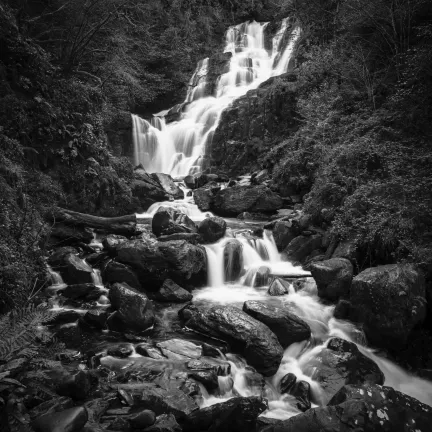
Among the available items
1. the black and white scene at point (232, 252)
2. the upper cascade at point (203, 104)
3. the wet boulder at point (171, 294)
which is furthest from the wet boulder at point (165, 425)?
the upper cascade at point (203, 104)

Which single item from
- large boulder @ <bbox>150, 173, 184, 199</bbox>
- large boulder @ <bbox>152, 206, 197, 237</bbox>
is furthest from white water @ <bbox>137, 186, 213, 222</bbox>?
large boulder @ <bbox>152, 206, 197, 237</bbox>

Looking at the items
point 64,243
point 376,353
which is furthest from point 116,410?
point 64,243

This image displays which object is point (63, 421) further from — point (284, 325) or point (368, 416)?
point (284, 325)

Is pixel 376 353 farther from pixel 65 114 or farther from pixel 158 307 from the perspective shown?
pixel 65 114

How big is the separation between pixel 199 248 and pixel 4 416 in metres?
6.09

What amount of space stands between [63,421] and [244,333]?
3.28 meters

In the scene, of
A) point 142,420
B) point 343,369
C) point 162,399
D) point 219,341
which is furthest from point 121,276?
point 343,369

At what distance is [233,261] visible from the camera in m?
9.60

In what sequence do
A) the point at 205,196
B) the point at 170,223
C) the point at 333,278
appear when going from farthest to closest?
the point at 205,196, the point at 170,223, the point at 333,278

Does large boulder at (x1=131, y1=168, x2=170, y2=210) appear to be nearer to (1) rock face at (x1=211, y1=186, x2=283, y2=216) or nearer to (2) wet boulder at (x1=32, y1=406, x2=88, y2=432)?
(1) rock face at (x1=211, y1=186, x2=283, y2=216)

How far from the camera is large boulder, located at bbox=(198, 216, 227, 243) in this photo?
10555mm

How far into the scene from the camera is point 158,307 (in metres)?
7.67

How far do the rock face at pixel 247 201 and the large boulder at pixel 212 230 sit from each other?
2.79m

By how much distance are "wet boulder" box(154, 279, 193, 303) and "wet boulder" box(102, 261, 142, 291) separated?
1.66 ft
